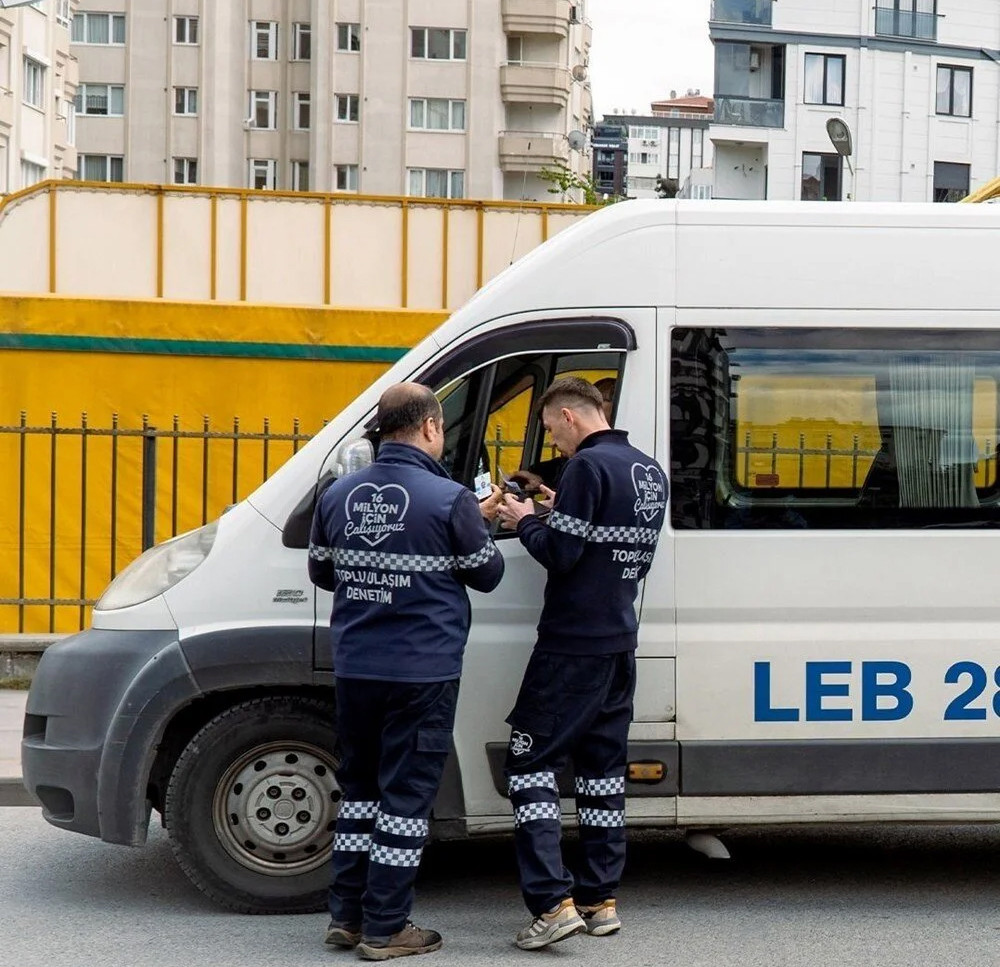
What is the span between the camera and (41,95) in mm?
43094

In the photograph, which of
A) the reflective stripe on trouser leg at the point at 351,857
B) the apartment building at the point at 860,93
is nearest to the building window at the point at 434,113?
the apartment building at the point at 860,93

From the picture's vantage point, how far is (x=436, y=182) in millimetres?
52438

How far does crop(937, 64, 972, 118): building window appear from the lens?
51094 mm

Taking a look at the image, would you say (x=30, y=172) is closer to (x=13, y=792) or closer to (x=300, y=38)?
(x=300, y=38)

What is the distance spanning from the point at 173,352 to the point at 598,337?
7.01 meters

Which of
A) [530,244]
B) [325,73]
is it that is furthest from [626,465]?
[325,73]

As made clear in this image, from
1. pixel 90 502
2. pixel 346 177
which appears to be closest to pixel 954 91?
pixel 346 177

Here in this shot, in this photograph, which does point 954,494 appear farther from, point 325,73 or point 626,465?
point 325,73

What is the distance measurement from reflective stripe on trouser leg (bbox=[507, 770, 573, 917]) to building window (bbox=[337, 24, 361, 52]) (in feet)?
160

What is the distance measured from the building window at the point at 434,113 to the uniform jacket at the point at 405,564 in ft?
157

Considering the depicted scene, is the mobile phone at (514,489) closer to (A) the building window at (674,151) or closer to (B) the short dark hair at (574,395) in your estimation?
(B) the short dark hair at (574,395)

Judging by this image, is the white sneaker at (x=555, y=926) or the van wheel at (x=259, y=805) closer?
the white sneaker at (x=555, y=926)

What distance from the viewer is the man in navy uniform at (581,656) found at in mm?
5324

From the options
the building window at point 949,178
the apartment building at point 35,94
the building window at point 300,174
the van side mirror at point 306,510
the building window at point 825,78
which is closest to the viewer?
the van side mirror at point 306,510
